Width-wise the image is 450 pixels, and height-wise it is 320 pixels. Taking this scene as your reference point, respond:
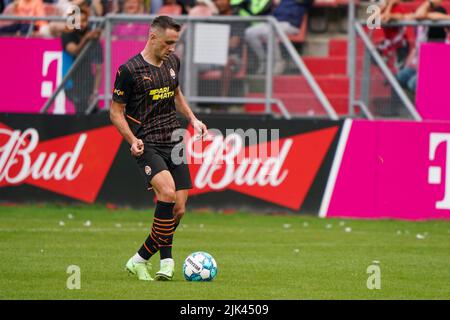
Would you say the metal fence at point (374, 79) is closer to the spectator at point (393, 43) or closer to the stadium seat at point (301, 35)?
the spectator at point (393, 43)

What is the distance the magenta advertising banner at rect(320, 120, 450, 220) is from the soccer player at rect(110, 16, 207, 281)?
6.78m

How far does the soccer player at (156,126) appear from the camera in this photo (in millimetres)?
11266

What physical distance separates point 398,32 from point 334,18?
310 cm

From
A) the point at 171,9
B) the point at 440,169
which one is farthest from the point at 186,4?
the point at 440,169

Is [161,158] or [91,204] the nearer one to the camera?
[161,158]

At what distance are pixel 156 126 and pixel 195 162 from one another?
683 centimetres

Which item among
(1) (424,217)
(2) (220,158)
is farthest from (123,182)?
(1) (424,217)

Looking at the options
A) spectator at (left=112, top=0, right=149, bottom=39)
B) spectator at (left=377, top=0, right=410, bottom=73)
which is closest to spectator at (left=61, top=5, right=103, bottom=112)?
spectator at (left=112, top=0, right=149, bottom=39)

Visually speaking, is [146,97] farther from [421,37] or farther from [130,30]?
[421,37]

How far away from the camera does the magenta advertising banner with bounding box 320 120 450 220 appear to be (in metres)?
17.8

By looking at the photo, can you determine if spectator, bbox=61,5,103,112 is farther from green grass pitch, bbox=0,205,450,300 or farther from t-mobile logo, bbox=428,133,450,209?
t-mobile logo, bbox=428,133,450,209

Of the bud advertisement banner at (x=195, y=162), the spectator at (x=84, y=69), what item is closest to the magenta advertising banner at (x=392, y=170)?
the bud advertisement banner at (x=195, y=162)

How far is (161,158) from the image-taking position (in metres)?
11.5
